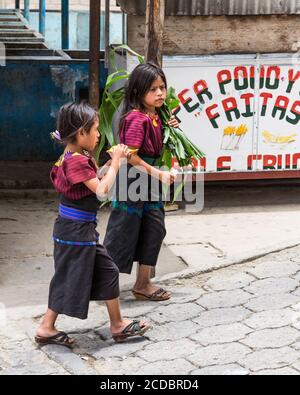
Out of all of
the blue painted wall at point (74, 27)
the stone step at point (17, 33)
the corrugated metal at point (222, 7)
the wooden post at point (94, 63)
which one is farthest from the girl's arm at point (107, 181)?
the blue painted wall at point (74, 27)

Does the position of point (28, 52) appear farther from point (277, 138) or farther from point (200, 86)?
point (277, 138)

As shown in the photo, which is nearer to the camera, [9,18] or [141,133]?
[141,133]

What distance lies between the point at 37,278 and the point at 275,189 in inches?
148

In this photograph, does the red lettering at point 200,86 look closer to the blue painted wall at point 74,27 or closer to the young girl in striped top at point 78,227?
the young girl in striped top at point 78,227

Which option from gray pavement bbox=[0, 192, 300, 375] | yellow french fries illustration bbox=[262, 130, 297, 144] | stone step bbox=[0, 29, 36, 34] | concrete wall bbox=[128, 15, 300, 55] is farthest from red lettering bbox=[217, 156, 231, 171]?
stone step bbox=[0, 29, 36, 34]

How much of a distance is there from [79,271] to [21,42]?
9.16 metres

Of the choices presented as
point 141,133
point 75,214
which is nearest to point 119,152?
point 75,214

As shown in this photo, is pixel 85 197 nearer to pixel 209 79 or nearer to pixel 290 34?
pixel 209 79

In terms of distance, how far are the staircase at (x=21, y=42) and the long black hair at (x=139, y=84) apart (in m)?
5.57

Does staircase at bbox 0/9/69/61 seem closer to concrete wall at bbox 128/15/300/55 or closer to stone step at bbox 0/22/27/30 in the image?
stone step at bbox 0/22/27/30

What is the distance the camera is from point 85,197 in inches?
188

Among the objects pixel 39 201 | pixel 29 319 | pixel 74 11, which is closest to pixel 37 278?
pixel 29 319

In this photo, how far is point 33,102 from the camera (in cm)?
1065

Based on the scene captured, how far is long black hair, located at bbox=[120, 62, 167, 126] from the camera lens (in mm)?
5344
